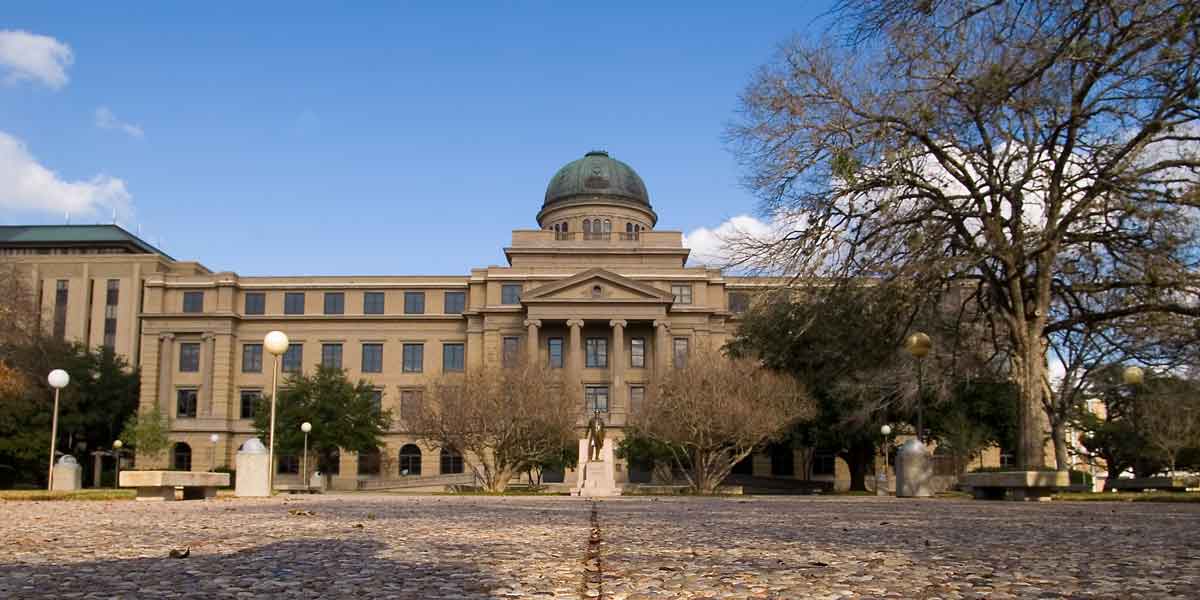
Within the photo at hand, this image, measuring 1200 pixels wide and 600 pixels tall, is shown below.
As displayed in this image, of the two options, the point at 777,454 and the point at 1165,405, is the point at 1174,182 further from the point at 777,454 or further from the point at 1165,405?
the point at 777,454

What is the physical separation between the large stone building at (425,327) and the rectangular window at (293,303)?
0.36 ft

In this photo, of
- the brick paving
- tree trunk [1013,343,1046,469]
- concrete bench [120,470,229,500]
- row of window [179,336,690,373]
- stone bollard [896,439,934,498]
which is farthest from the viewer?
row of window [179,336,690,373]

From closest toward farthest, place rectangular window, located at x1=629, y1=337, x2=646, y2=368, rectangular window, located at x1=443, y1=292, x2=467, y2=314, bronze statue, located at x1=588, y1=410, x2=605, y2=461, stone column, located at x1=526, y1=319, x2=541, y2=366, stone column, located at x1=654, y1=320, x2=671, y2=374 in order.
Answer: bronze statue, located at x1=588, y1=410, x2=605, y2=461 < stone column, located at x1=526, y1=319, x2=541, y2=366 < stone column, located at x1=654, y1=320, x2=671, y2=374 < rectangular window, located at x1=629, y1=337, x2=646, y2=368 < rectangular window, located at x1=443, y1=292, x2=467, y2=314

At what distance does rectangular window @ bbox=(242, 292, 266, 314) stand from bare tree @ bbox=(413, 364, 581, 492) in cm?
3657

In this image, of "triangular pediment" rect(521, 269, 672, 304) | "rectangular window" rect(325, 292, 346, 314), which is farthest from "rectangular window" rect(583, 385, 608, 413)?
"rectangular window" rect(325, 292, 346, 314)

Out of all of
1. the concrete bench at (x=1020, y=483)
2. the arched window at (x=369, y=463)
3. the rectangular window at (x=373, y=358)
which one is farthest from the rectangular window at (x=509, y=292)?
the concrete bench at (x=1020, y=483)

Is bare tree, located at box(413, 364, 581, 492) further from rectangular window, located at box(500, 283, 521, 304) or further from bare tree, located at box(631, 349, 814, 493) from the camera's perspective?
rectangular window, located at box(500, 283, 521, 304)

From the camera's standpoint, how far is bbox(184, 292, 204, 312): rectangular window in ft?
269

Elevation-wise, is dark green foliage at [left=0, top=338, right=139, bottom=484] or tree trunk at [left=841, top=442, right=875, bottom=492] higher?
dark green foliage at [left=0, top=338, right=139, bottom=484]

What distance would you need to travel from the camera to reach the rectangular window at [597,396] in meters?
77.6

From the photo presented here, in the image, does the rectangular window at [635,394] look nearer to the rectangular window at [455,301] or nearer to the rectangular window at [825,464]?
the rectangular window at [825,464]

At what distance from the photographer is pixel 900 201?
851 inches

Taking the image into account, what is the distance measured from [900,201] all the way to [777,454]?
56338 millimetres

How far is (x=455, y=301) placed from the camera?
3263 inches
